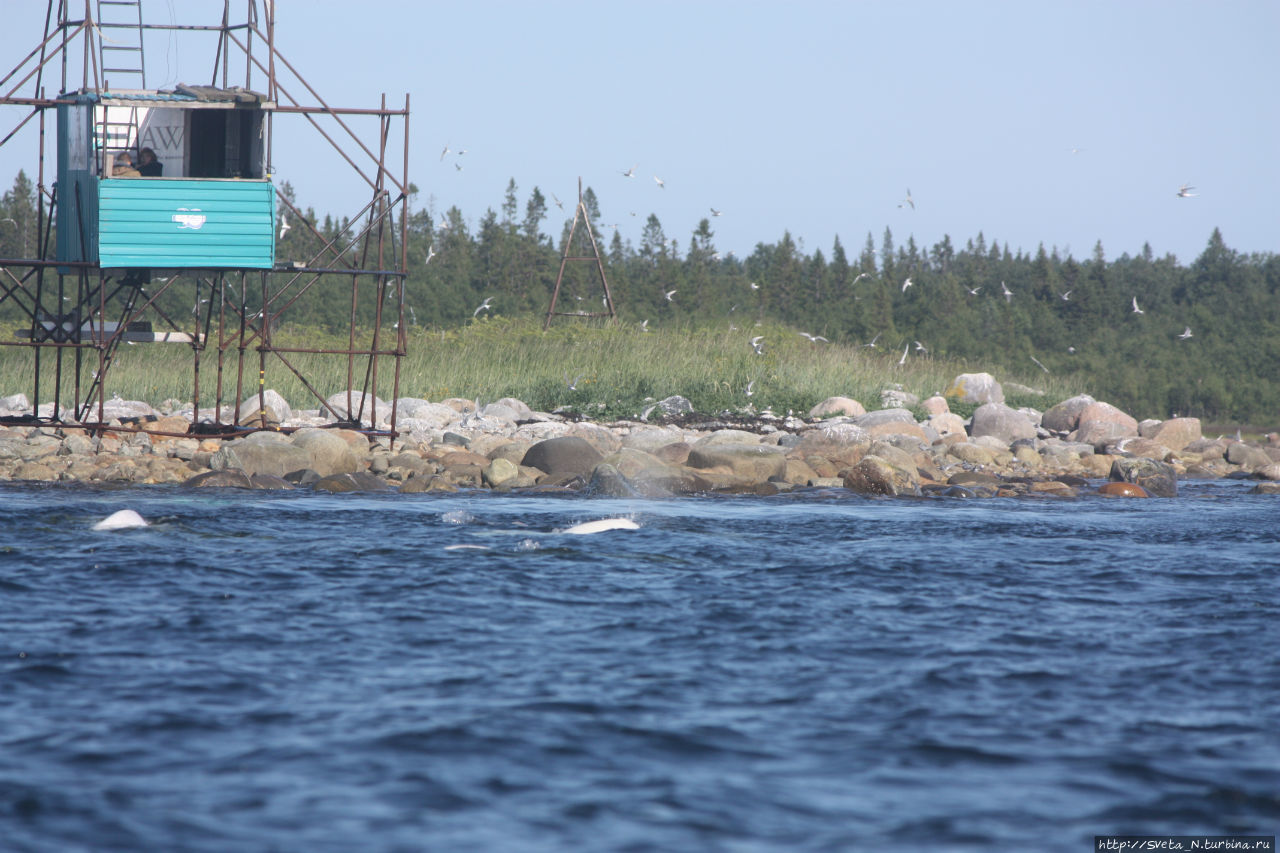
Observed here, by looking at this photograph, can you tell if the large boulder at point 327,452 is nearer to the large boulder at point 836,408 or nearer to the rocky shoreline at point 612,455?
the rocky shoreline at point 612,455

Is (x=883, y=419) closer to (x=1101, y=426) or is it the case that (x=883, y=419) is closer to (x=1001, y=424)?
(x=1001, y=424)

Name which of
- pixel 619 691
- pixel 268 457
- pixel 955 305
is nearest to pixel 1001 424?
pixel 268 457

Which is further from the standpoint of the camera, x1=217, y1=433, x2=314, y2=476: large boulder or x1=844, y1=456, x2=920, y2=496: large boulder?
x1=844, y1=456, x2=920, y2=496: large boulder

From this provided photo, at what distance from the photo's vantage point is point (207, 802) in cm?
543

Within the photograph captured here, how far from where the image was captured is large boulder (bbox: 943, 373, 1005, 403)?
31.2 m

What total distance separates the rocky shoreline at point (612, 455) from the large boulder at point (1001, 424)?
74 millimetres

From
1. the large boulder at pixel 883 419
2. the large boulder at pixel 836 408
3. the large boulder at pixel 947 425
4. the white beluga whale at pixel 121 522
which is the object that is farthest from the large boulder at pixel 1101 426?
the white beluga whale at pixel 121 522

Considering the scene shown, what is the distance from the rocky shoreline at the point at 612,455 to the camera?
17734mm

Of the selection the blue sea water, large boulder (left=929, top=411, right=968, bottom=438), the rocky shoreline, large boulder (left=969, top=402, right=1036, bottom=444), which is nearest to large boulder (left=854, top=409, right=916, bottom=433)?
the rocky shoreline

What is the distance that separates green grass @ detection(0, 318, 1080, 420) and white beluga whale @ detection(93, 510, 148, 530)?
12.7 metres

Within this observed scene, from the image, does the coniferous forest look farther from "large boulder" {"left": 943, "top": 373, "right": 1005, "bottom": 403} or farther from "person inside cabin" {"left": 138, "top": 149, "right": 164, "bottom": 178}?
"person inside cabin" {"left": 138, "top": 149, "right": 164, "bottom": 178}

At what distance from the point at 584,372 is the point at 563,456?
9500mm

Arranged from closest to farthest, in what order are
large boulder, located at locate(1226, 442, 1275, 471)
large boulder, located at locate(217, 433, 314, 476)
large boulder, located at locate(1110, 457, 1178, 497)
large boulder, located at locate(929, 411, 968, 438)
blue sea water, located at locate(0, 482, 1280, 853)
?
blue sea water, located at locate(0, 482, 1280, 853) → large boulder, located at locate(217, 433, 314, 476) → large boulder, located at locate(1110, 457, 1178, 497) → large boulder, located at locate(1226, 442, 1275, 471) → large boulder, located at locate(929, 411, 968, 438)

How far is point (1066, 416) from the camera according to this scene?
28594 millimetres
